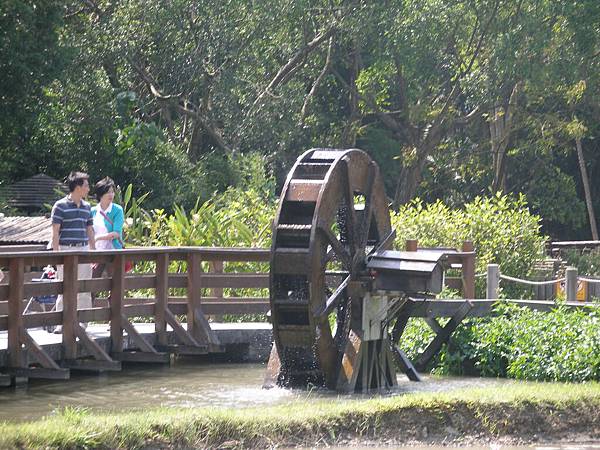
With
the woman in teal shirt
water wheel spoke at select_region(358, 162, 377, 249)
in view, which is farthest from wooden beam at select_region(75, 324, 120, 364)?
water wheel spoke at select_region(358, 162, 377, 249)

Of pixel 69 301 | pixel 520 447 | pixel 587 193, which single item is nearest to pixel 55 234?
pixel 69 301

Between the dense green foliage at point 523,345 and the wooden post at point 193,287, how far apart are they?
278 centimetres

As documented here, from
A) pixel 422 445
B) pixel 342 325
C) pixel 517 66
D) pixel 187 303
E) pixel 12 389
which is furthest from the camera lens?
pixel 517 66

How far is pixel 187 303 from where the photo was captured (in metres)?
17.0

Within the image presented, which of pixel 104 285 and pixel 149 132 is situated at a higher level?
pixel 149 132

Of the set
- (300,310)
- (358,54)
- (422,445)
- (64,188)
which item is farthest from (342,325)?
(358,54)

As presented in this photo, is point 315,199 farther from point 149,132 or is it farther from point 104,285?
point 149,132

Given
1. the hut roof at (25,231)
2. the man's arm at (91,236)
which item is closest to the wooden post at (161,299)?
the man's arm at (91,236)

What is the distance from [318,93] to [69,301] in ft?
82.6

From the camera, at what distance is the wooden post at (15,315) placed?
44.2 feet

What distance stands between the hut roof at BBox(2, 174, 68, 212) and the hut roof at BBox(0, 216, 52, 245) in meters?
6.38

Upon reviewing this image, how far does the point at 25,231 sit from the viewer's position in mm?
17891

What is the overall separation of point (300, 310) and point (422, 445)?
351cm

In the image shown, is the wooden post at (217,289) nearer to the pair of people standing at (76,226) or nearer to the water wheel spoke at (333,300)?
the pair of people standing at (76,226)
